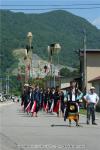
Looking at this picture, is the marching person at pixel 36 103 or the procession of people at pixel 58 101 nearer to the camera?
the procession of people at pixel 58 101

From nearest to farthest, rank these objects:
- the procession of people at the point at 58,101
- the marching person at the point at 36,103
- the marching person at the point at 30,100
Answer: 1. the procession of people at the point at 58,101
2. the marching person at the point at 36,103
3. the marching person at the point at 30,100

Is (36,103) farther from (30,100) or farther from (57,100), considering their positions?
(57,100)

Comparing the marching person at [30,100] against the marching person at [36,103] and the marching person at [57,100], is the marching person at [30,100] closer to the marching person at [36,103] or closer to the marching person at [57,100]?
the marching person at [36,103]

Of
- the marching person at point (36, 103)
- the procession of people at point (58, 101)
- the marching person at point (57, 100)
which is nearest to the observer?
the procession of people at point (58, 101)

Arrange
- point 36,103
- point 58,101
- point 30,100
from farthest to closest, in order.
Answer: point 30,100 → point 58,101 → point 36,103

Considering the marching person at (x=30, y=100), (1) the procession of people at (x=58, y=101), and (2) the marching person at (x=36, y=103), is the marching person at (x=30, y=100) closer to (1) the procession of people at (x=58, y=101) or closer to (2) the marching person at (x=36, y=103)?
(1) the procession of people at (x=58, y=101)


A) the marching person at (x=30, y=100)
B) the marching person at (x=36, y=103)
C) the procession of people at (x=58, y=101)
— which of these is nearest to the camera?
the procession of people at (x=58, y=101)

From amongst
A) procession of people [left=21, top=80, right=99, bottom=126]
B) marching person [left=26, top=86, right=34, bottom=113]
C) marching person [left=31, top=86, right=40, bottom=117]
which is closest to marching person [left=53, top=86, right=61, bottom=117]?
procession of people [left=21, top=80, right=99, bottom=126]

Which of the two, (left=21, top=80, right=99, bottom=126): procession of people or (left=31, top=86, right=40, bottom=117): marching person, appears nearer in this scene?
(left=21, top=80, right=99, bottom=126): procession of people

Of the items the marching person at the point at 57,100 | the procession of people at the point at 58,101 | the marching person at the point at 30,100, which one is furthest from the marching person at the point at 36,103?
the marching person at the point at 57,100

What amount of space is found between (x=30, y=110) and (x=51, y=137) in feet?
59.8

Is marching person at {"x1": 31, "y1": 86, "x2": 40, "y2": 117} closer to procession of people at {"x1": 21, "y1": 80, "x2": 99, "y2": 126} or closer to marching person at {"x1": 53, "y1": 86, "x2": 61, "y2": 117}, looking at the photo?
procession of people at {"x1": 21, "y1": 80, "x2": 99, "y2": 126}

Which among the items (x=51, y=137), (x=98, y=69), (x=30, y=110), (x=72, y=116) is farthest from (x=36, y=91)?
(x=98, y=69)

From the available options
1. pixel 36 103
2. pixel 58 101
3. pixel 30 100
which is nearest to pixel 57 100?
pixel 58 101
